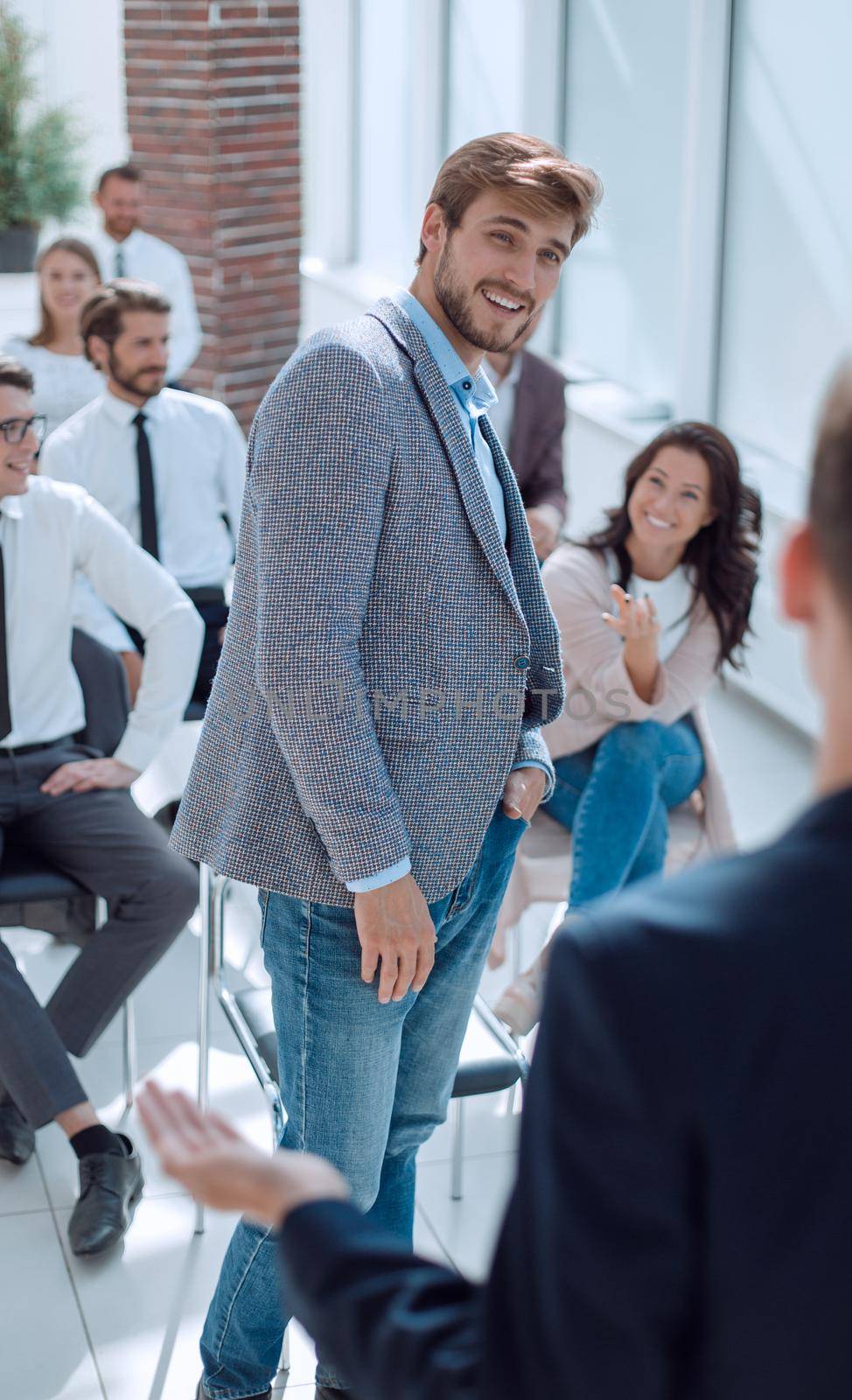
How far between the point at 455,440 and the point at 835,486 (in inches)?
42.7

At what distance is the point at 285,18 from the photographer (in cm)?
821

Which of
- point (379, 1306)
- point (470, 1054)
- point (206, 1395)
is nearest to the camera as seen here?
point (379, 1306)

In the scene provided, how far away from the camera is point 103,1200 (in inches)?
109

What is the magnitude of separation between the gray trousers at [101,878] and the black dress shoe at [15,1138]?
0.05m

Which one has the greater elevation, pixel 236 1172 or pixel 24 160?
pixel 236 1172

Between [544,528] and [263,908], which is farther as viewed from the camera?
[544,528]

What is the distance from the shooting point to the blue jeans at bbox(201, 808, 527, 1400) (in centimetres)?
188

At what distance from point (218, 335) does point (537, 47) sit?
2175mm

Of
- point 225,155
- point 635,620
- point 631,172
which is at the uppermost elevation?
point 631,172

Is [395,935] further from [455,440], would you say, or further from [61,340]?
[61,340]

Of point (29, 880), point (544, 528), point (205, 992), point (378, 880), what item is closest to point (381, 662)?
point (378, 880)

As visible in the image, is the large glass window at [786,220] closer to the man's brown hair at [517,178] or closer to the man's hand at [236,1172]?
the man's brown hair at [517,178]

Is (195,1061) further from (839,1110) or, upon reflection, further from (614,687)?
(839,1110)

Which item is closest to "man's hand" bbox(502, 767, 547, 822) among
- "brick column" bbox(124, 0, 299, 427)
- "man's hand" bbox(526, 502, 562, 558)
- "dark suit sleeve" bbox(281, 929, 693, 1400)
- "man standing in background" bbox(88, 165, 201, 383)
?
"dark suit sleeve" bbox(281, 929, 693, 1400)
